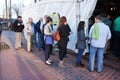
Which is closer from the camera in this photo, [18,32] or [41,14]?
[18,32]

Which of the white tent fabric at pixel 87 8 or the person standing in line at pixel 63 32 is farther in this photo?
the white tent fabric at pixel 87 8

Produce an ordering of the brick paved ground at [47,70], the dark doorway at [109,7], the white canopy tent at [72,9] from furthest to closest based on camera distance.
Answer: the dark doorway at [109,7] → the white canopy tent at [72,9] → the brick paved ground at [47,70]

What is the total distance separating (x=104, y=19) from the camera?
10.5m

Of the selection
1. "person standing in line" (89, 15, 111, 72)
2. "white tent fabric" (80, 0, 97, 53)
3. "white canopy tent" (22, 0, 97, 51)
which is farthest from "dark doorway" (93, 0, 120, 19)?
"person standing in line" (89, 15, 111, 72)

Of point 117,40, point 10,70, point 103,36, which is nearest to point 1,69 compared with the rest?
point 10,70

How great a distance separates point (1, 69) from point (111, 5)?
6190 mm

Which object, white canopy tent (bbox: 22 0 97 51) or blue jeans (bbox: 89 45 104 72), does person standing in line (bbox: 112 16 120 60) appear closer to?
white canopy tent (bbox: 22 0 97 51)

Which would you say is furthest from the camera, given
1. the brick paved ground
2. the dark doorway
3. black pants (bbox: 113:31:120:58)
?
the dark doorway

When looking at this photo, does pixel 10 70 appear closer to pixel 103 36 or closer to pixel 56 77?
pixel 56 77

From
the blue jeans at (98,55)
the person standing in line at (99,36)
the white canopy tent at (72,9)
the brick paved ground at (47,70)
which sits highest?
the white canopy tent at (72,9)

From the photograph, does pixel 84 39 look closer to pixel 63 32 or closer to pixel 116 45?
pixel 63 32

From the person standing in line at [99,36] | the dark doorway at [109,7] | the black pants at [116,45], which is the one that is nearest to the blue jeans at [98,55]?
the person standing in line at [99,36]

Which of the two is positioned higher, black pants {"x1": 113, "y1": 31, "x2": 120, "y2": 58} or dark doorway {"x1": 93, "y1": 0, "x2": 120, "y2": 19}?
dark doorway {"x1": 93, "y1": 0, "x2": 120, "y2": 19}

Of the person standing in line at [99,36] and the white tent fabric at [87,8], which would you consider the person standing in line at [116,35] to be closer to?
the white tent fabric at [87,8]
